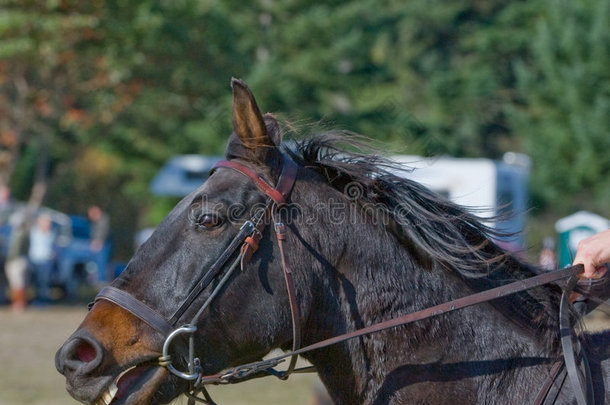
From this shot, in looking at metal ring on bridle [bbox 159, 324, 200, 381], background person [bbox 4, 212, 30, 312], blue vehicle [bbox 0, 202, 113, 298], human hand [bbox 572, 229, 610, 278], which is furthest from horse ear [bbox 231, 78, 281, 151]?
blue vehicle [bbox 0, 202, 113, 298]

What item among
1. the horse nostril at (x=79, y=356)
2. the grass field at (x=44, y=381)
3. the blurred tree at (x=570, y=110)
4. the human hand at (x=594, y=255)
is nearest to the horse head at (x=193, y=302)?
the horse nostril at (x=79, y=356)

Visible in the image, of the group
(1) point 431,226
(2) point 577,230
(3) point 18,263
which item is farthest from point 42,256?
(1) point 431,226

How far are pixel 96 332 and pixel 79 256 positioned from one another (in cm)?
1939

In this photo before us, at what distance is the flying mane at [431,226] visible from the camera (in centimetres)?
310

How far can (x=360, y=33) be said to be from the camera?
28.3 meters

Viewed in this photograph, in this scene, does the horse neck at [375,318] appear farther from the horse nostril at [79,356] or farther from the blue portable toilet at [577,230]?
the blue portable toilet at [577,230]

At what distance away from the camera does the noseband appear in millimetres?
2857

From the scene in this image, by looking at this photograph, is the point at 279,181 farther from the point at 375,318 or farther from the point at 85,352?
the point at 85,352

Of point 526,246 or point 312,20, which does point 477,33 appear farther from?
point 526,246

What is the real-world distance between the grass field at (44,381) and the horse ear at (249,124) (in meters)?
4.72

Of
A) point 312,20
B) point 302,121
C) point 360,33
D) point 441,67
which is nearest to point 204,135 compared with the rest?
point 312,20

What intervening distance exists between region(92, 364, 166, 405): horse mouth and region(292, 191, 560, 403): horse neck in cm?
57

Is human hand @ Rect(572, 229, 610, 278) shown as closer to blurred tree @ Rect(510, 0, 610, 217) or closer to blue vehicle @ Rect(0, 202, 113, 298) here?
blue vehicle @ Rect(0, 202, 113, 298)

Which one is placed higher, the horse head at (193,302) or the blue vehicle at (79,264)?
the horse head at (193,302)
